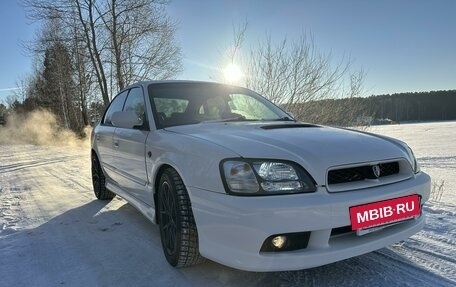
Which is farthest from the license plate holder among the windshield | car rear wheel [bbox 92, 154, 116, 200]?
car rear wheel [bbox 92, 154, 116, 200]

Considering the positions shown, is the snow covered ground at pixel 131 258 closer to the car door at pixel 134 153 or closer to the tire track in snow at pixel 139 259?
the tire track in snow at pixel 139 259

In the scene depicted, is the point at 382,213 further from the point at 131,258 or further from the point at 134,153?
the point at 134,153

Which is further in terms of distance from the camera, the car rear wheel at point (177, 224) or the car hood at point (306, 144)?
the car rear wheel at point (177, 224)

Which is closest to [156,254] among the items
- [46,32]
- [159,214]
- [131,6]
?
[159,214]

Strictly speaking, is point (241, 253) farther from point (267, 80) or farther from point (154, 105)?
point (267, 80)

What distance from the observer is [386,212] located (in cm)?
255

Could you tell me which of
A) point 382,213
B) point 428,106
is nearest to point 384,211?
point 382,213

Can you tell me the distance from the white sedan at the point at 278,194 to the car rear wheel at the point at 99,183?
2418 millimetres

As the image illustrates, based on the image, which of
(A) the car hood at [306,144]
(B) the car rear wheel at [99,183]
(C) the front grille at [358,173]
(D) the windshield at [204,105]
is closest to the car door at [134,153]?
(D) the windshield at [204,105]

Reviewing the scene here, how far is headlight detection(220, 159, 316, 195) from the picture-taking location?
7.82ft

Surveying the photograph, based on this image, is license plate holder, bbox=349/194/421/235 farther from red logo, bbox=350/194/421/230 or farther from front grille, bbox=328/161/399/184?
front grille, bbox=328/161/399/184

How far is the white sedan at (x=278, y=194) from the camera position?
91.7 inches

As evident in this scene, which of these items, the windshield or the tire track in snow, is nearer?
the tire track in snow

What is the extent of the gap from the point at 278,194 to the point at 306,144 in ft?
1.51
